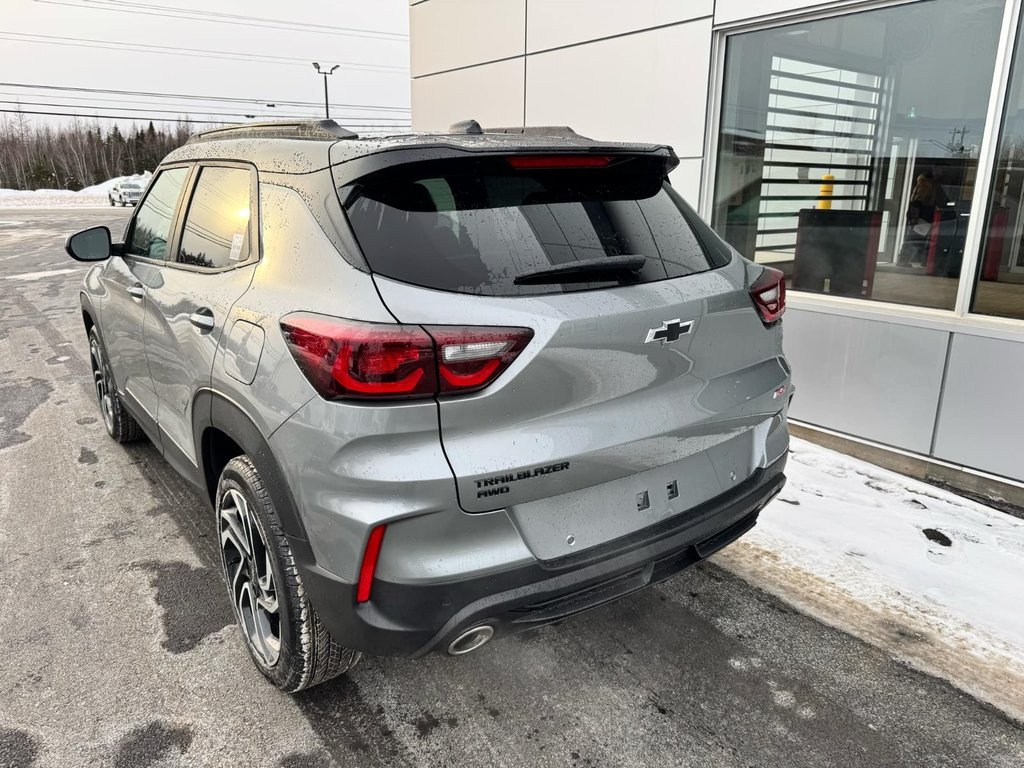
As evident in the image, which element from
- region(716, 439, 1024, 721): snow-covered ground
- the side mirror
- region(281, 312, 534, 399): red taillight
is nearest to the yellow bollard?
region(716, 439, 1024, 721): snow-covered ground

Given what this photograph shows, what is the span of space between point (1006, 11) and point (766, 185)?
180cm

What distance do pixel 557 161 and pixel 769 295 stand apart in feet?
3.05

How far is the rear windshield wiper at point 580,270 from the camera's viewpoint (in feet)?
6.58

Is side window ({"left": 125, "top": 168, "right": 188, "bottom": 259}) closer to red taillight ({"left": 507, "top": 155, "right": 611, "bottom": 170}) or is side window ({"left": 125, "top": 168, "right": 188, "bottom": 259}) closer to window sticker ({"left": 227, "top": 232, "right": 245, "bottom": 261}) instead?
window sticker ({"left": 227, "top": 232, "right": 245, "bottom": 261})

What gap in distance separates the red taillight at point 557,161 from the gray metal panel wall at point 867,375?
3.00 meters

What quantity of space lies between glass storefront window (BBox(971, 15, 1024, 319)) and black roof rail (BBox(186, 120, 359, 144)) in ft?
12.2

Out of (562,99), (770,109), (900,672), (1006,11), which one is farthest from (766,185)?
(900,672)

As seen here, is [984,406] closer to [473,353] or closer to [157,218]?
[473,353]

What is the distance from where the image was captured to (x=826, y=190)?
518 cm

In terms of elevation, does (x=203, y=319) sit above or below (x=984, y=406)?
above

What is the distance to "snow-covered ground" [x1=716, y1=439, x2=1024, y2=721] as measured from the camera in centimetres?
278

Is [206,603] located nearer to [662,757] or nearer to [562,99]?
[662,757]

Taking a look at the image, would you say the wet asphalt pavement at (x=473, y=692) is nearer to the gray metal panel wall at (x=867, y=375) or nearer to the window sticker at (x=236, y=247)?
the window sticker at (x=236, y=247)

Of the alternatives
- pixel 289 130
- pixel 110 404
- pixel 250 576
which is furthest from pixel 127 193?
pixel 250 576
